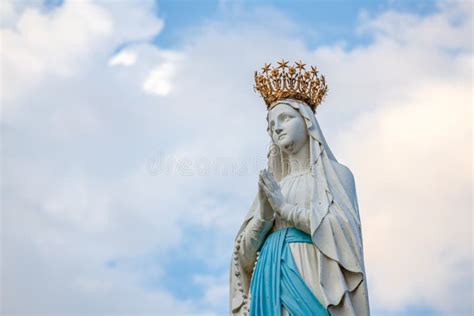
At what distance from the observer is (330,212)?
12.4 meters

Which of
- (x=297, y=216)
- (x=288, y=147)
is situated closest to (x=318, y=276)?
(x=297, y=216)

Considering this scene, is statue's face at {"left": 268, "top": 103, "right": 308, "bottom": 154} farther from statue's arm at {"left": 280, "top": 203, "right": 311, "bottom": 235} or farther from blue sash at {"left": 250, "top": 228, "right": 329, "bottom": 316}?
blue sash at {"left": 250, "top": 228, "right": 329, "bottom": 316}

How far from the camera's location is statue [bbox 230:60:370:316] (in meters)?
12.1

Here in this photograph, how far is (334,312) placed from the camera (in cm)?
1184

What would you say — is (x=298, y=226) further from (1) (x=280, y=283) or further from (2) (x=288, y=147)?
(2) (x=288, y=147)

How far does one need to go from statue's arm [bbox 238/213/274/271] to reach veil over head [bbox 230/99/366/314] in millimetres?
217

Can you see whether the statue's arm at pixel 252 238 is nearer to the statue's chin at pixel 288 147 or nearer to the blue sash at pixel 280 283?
the blue sash at pixel 280 283

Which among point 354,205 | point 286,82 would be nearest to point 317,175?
point 354,205

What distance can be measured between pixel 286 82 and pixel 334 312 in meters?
3.25

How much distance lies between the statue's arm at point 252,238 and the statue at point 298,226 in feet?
0.04

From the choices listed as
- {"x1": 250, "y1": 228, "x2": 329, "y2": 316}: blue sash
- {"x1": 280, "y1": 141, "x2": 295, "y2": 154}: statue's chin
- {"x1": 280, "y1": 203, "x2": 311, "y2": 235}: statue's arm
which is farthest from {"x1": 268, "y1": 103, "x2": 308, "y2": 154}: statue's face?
{"x1": 250, "y1": 228, "x2": 329, "y2": 316}: blue sash

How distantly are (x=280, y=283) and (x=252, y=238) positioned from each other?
0.91 meters

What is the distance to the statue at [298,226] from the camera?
1205 centimetres

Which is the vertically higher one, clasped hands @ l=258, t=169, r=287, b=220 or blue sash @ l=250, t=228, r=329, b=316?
clasped hands @ l=258, t=169, r=287, b=220
